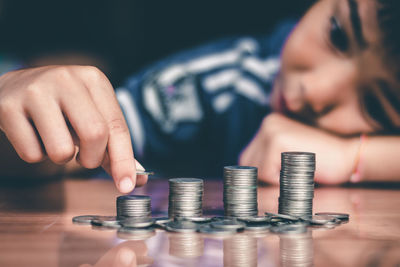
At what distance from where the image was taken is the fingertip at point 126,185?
99 centimetres

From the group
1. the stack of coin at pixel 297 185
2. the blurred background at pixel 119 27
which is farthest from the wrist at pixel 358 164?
the blurred background at pixel 119 27

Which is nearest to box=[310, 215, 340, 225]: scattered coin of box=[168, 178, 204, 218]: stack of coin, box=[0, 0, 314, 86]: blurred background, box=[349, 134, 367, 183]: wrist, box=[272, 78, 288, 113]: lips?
box=[168, 178, 204, 218]: stack of coin

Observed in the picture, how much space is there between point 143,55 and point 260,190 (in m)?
2.05

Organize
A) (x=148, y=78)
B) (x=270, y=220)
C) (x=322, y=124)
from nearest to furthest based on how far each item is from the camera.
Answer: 1. (x=270, y=220)
2. (x=322, y=124)
3. (x=148, y=78)

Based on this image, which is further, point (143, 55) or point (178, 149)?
point (143, 55)

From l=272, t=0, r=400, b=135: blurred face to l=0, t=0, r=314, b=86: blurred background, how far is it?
1.19 metres

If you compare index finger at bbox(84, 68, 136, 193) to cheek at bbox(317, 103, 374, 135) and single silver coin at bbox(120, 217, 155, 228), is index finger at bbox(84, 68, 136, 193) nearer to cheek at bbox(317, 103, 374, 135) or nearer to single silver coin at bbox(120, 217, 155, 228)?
single silver coin at bbox(120, 217, 155, 228)

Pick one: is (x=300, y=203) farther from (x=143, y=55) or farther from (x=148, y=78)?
(x=143, y=55)

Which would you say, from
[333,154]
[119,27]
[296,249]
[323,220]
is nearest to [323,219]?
[323,220]

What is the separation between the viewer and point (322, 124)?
1866 mm

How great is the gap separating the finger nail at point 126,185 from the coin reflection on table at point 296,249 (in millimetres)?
354

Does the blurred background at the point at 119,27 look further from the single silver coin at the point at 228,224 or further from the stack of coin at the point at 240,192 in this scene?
the single silver coin at the point at 228,224

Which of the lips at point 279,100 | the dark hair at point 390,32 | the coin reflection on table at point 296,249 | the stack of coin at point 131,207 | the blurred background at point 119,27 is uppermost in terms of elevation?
the blurred background at point 119,27

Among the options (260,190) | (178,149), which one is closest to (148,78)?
(178,149)
